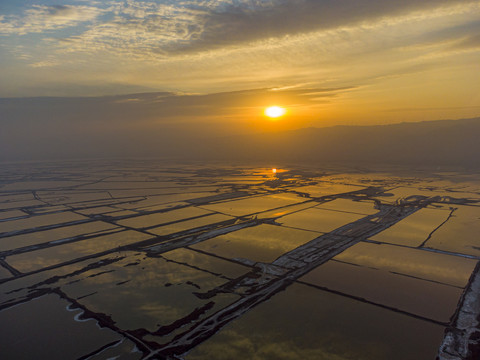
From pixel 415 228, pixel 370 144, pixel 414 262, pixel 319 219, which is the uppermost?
pixel 370 144

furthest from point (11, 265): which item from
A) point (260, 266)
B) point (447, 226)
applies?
point (447, 226)

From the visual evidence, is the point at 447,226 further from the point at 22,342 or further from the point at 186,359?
the point at 22,342

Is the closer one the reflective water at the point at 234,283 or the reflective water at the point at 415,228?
the reflective water at the point at 234,283

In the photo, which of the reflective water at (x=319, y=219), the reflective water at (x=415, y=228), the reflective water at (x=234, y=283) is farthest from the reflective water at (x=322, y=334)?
the reflective water at (x=319, y=219)

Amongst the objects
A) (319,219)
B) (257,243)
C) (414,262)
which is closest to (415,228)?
(319,219)

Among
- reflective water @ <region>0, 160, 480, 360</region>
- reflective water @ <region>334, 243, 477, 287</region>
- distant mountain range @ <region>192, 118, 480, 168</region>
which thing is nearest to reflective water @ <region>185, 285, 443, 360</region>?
reflective water @ <region>0, 160, 480, 360</region>

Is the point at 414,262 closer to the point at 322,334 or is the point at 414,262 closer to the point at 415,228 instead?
the point at 415,228

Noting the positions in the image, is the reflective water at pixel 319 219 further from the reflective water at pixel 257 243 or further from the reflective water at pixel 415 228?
the reflective water at pixel 415 228

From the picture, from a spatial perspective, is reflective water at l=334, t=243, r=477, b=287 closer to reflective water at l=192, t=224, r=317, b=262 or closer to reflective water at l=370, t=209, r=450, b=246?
reflective water at l=370, t=209, r=450, b=246
